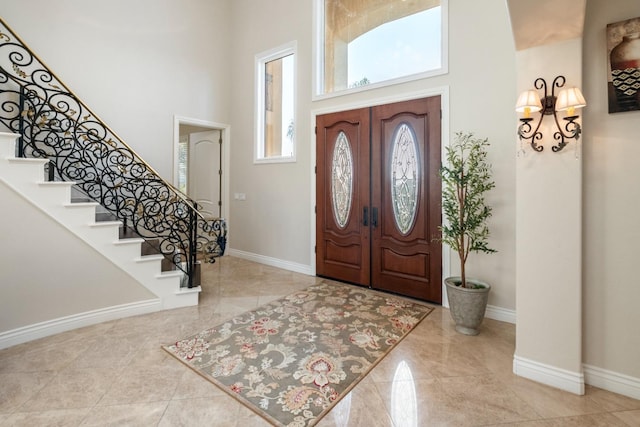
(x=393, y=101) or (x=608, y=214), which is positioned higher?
(x=393, y=101)

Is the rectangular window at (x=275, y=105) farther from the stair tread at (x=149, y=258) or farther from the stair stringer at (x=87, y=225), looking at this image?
the stair stringer at (x=87, y=225)

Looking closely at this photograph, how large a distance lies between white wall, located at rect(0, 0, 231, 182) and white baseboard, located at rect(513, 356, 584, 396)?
5030 mm

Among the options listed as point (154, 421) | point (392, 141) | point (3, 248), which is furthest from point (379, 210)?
point (3, 248)

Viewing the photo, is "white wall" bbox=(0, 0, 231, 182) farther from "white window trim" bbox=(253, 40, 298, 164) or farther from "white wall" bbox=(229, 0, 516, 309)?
"white window trim" bbox=(253, 40, 298, 164)

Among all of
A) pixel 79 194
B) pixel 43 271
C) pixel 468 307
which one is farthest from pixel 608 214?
pixel 79 194

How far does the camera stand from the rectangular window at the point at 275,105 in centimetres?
479

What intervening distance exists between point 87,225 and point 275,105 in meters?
3.43

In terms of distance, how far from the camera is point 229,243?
5633 mm

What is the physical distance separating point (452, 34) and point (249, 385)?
387 centimetres

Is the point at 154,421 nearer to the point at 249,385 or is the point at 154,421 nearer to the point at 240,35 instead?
the point at 249,385

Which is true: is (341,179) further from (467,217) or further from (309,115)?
(467,217)

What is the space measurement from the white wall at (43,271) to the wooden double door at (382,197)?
2.64m

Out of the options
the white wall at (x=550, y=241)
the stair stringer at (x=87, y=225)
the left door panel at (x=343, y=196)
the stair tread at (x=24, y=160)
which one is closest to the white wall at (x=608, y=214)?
the white wall at (x=550, y=241)

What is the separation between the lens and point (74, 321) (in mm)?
2652
